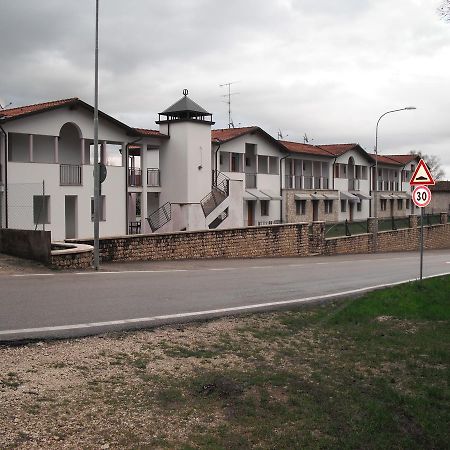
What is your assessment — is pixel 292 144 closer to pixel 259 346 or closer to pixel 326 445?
pixel 259 346

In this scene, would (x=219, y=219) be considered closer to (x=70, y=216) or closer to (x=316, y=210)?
(x=70, y=216)

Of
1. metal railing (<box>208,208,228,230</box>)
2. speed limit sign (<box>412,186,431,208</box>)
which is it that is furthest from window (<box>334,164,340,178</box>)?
speed limit sign (<box>412,186,431,208</box>)

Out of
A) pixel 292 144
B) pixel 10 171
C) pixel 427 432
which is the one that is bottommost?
pixel 427 432

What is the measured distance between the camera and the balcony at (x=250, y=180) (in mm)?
44688

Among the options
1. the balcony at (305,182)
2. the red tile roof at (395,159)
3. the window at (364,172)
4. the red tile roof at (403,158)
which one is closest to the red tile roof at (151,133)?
the balcony at (305,182)

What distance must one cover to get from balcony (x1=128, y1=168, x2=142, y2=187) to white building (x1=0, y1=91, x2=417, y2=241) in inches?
2.5

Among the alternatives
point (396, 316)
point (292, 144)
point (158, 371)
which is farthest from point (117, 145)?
point (158, 371)

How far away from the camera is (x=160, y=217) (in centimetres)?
3784

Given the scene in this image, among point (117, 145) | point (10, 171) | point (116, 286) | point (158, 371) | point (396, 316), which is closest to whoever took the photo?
point (158, 371)

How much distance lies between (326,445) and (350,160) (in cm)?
5418

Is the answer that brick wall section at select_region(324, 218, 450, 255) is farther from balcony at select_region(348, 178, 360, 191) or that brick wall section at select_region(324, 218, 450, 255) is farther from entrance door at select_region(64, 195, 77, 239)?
entrance door at select_region(64, 195, 77, 239)

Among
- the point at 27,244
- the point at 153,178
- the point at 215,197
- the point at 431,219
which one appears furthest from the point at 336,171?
the point at 27,244

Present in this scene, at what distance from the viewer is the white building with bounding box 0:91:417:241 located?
1172 inches

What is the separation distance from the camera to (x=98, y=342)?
8727 millimetres
